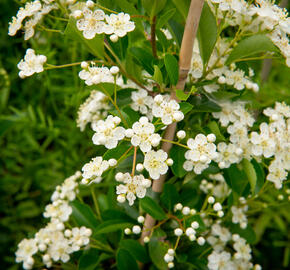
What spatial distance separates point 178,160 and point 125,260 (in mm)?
388

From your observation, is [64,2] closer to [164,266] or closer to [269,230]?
[164,266]

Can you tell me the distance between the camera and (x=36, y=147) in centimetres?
159

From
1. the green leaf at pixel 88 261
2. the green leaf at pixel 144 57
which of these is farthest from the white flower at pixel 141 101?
the green leaf at pixel 88 261

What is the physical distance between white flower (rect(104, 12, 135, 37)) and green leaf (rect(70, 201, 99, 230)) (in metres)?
0.68

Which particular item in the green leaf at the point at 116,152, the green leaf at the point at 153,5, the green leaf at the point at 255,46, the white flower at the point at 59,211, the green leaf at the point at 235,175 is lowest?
the white flower at the point at 59,211

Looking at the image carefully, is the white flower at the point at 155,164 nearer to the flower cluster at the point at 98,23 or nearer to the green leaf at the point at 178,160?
the green leaf at the point at 178,160

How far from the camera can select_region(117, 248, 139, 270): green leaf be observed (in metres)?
0.92

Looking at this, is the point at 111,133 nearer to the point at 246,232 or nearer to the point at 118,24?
the point at 118,24

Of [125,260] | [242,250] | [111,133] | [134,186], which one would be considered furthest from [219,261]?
[111,133]

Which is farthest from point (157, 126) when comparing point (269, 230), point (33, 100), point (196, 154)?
point (269, 230)

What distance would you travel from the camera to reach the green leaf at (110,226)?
917 mm

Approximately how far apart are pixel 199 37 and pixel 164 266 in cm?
70

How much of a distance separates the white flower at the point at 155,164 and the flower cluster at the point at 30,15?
48 cm

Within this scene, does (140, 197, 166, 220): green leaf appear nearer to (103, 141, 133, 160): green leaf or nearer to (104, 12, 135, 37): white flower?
(103, 141, 133, 160): green leaf
